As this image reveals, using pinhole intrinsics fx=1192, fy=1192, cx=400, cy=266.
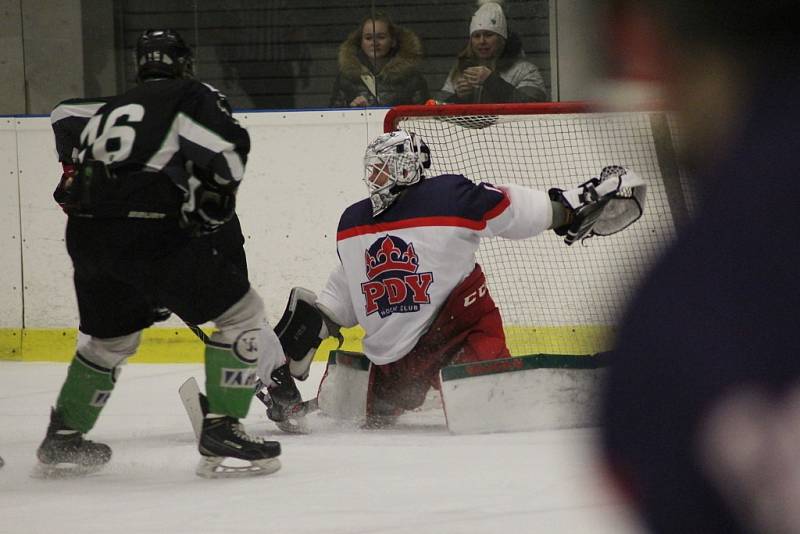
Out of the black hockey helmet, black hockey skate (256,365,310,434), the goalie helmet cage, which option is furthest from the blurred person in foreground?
the goalie helmet cage

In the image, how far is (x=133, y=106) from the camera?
3000 millimetres

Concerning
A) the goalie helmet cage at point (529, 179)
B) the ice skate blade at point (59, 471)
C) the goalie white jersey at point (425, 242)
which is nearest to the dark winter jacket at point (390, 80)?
the goalie helmet cage at point (529, 179)

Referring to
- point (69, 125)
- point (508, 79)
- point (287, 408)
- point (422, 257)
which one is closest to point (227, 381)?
point (287, 408)

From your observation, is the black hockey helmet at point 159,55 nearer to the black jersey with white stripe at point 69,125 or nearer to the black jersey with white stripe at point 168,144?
the black jersey with white stripe at point 168,144

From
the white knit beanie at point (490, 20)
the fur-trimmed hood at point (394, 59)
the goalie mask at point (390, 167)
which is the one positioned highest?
the white knit beanie at point (490, 20)

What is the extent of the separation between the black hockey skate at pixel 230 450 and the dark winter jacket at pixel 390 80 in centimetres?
306

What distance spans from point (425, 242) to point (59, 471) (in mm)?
1292

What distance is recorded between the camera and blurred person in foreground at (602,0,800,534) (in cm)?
53

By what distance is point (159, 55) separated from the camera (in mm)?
3117

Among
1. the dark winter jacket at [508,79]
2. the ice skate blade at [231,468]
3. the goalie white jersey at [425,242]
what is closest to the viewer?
the ice skate blade at [231,468]

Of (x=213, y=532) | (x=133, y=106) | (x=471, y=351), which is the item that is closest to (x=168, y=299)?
(x=133, y=106)

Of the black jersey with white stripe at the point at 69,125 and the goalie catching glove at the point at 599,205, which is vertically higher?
the black jersey with white stripe at the point at 69,125

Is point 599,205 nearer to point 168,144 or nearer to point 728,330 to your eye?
point 168,144

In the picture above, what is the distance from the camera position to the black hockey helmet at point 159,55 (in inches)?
123
